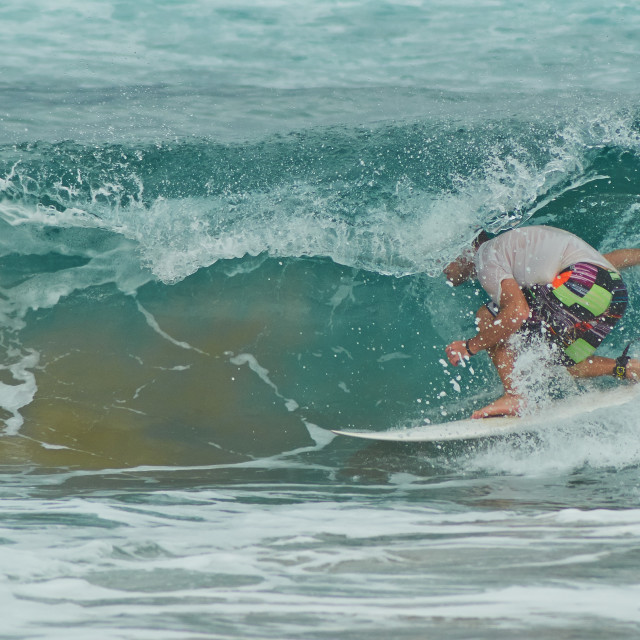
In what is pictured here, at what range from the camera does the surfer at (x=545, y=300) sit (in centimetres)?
366

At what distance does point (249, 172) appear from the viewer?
193 inches

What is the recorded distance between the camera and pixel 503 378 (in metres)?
3.87

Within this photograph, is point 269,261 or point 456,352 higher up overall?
point 269,261

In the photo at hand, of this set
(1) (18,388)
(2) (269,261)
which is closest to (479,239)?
(2) (269,261)

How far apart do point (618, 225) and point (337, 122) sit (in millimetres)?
2072

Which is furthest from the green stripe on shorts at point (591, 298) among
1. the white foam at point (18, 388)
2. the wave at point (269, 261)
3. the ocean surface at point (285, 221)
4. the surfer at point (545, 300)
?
the white foam at point (18, 388)

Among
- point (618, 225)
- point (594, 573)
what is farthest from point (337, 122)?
point (594, 573)

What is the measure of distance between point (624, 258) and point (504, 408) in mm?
1119

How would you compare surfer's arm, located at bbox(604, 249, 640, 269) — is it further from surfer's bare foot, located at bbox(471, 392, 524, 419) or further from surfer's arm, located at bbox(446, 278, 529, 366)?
surfer's bare foot, located at bbox(471, 392, 524, 419)

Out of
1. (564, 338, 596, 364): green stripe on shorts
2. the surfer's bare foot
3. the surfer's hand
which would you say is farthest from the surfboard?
the surfer's hand

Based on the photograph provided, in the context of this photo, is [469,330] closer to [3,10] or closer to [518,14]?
[518,14]

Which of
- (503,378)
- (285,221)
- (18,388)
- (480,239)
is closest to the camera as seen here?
(503,378)

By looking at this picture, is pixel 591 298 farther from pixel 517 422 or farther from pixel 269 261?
pixel 269 261

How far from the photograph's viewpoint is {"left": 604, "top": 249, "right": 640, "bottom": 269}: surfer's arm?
395 cm
